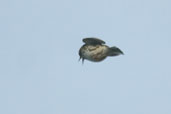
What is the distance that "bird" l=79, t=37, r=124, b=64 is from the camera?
4594 inches

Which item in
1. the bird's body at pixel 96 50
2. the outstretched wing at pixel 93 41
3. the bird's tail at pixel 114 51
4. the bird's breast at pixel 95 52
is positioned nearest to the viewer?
the bird's tail at pixel 114 51

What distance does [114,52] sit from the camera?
116688 millimetres

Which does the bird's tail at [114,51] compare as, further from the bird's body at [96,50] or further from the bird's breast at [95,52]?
the bird's breast at [95,52]

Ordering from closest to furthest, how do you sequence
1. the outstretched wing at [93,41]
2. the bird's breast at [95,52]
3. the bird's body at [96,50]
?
the bird's body at [96,50]
the bird's breast at [95,52]
the outstretched wing at [93,41]

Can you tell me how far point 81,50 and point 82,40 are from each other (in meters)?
0.91

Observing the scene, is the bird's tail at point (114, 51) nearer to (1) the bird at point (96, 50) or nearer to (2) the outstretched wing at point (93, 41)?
(1) the bird at point (96, 50)

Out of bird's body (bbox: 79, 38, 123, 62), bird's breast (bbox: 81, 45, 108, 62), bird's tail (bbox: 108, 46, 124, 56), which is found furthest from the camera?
bird's breast (bbox: 81, 45, 108, 62)

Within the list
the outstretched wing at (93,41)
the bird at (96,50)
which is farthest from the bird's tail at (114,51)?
the outstretched wing at (93,41)

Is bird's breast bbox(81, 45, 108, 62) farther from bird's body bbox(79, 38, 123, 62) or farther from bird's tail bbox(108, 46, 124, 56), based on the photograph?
bird's tail bbox(108, 46, 124, 56)

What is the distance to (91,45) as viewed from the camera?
117812mm

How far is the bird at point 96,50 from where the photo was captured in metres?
117

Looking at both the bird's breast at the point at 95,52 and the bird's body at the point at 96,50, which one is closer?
the bird's body at the point at 96,50

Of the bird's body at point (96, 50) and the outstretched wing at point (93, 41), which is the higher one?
the outstretched wing at point (93, 41)

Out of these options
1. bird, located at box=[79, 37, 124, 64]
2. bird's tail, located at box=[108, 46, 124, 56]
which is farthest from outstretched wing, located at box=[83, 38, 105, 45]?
bird's tail, located at box=[108, 46, 124, 56]
